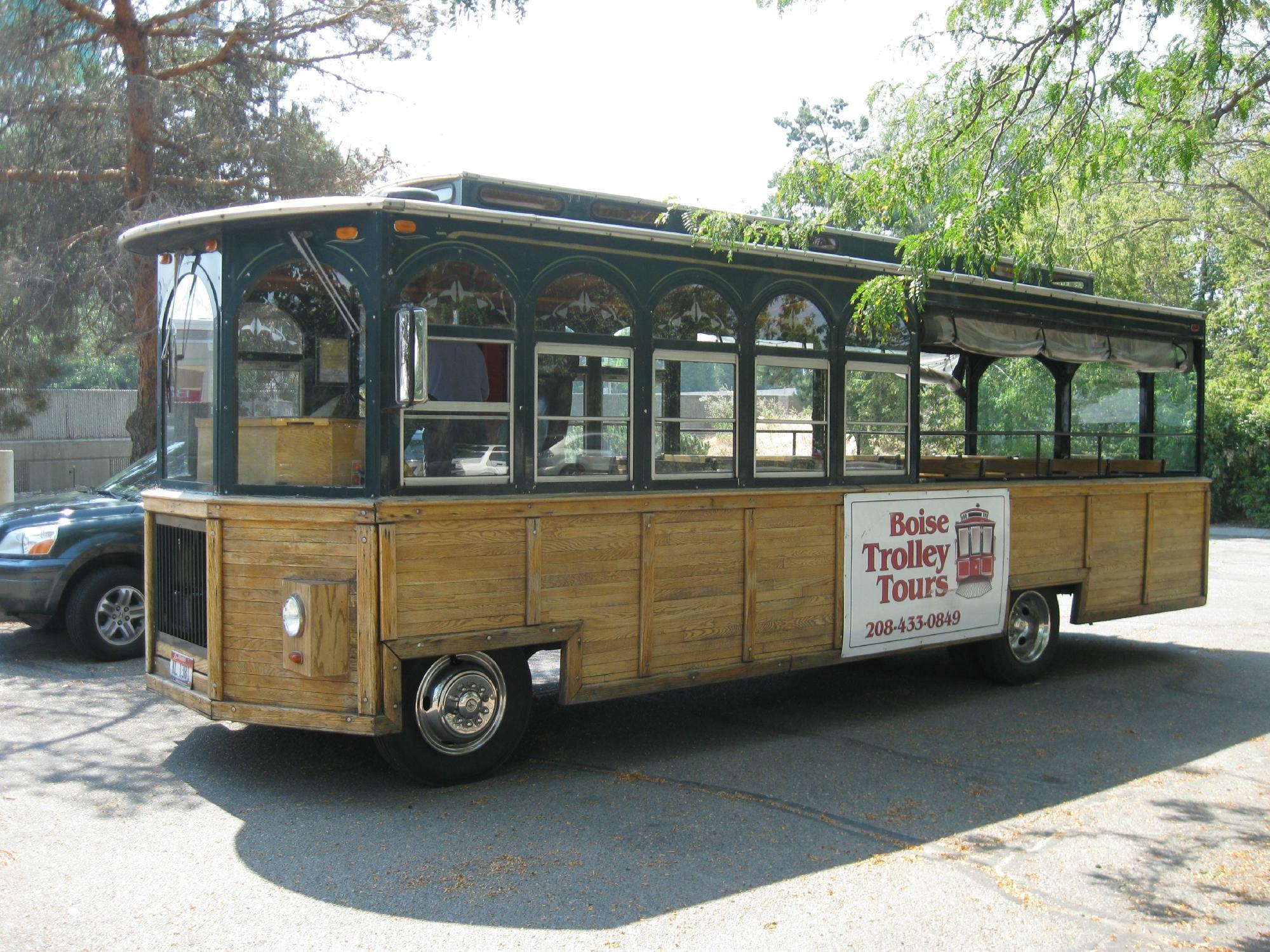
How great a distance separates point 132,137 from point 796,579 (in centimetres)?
1022

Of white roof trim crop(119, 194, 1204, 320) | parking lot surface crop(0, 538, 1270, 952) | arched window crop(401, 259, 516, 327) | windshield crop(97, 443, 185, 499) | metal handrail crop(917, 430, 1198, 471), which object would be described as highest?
white roof trim crop(119, 194, 1204, 320)

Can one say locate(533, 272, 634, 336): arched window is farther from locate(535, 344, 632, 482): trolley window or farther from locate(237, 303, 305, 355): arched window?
locate(237, 303, 305, 355): arched window

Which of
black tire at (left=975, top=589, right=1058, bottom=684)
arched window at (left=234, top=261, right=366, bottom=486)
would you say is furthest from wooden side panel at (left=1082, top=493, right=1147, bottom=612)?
arched window at (left=234, top=261, right=366, bottom=486)

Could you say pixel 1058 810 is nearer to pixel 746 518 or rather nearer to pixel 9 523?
pixel 746 518

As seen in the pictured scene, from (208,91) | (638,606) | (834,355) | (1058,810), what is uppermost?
(208,91)

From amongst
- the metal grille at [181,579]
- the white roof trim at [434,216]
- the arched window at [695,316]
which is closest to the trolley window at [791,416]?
the arched window at [695,316]

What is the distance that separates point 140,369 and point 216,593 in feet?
29.1

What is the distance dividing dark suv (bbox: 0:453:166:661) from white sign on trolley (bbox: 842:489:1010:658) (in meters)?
5.63

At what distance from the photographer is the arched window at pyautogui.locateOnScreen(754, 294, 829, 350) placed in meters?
7.58

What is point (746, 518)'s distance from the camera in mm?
7359

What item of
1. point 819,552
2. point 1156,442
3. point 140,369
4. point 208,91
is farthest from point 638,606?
point 208,91

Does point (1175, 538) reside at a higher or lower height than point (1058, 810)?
higher

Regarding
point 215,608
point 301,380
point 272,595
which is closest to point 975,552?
point 301,380

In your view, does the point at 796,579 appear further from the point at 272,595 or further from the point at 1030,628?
the point at 272,595
